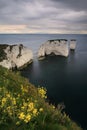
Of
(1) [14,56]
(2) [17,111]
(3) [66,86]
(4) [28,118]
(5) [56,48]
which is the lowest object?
(3) [66,86]

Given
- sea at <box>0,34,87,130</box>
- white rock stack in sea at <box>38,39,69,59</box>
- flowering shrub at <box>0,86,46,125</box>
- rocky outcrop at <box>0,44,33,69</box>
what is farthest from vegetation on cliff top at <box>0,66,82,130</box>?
white rock stack in sea at <box>38,39,69,59</box>

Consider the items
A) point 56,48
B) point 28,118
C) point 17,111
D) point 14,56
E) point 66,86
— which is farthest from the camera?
point 56,48

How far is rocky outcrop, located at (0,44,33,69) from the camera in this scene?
9631cm

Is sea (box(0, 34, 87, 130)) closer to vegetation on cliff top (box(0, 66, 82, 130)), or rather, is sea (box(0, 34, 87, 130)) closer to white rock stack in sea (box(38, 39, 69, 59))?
vegetation on cliff top (box(0, 66, 82, 130))

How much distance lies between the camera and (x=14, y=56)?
106 meters

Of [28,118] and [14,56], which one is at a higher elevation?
[28,118]

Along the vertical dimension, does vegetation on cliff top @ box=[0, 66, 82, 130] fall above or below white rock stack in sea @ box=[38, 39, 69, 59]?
above

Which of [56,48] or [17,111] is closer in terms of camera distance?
[17,111]

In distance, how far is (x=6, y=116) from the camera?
21.9 ft

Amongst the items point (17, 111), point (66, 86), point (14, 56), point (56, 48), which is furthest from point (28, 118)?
point (56, 48)

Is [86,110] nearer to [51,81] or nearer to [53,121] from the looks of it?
[51,81]

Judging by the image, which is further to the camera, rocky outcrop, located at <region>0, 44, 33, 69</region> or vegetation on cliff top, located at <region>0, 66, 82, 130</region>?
rocky outcrop, located at <region>0, 44, 33, 69</region>

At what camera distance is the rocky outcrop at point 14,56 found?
316 ft

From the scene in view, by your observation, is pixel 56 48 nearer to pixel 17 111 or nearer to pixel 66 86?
pixel 66 86
